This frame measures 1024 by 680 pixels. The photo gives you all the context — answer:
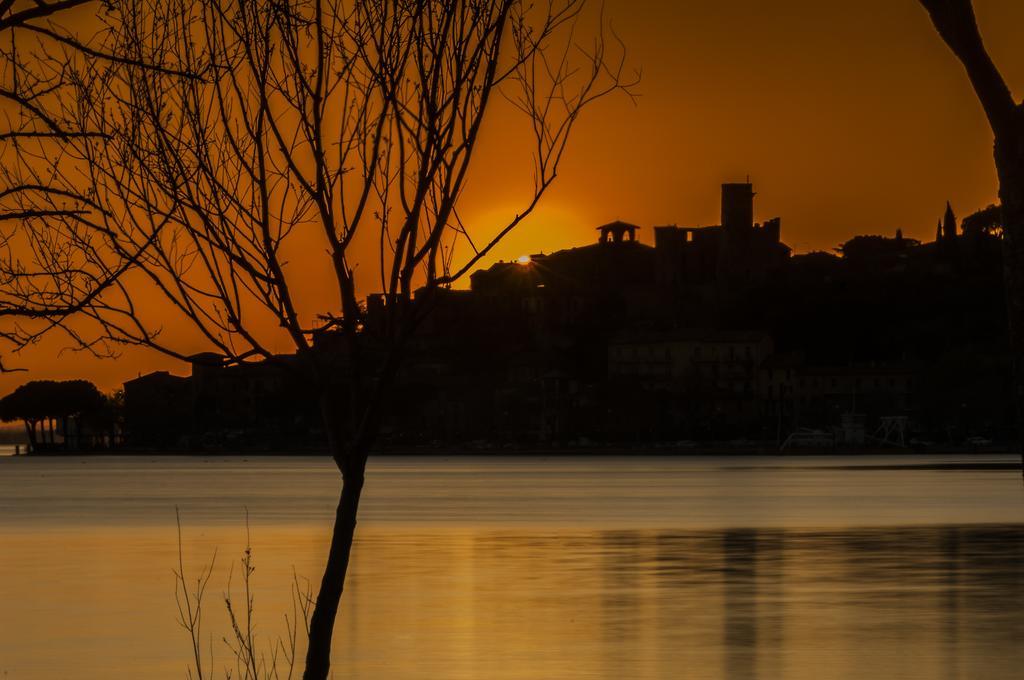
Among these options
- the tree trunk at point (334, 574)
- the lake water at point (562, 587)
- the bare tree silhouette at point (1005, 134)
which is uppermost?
the bare tree silhouette at point (1005, 134)

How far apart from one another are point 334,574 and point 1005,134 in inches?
147

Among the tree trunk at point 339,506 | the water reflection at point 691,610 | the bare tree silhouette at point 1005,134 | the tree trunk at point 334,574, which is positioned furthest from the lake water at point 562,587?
the bare tree silhouette at point 1005,134

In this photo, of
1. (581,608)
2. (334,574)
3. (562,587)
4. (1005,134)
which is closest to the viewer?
(1005,134)

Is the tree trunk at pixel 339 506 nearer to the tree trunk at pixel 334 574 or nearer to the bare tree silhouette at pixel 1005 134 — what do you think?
the tree trunk at pixel 334 574

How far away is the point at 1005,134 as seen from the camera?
596cm

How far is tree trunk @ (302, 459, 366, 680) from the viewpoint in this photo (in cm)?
802

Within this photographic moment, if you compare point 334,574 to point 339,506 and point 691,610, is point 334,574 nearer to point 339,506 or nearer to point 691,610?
point 339,506

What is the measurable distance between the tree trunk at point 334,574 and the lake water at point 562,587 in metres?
14.4

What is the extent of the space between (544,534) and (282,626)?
28.8 m

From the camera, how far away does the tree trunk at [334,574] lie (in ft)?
26.3

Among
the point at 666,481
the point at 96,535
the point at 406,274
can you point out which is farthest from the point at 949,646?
the point at 666,481

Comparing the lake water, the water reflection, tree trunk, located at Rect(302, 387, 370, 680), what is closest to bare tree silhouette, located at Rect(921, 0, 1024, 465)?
tree trunk, located at Rect(302, 387, 370, 680)

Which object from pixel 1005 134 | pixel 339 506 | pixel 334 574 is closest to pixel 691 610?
pixel 334 574

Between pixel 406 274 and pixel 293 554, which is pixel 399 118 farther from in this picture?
pixel 293 554
